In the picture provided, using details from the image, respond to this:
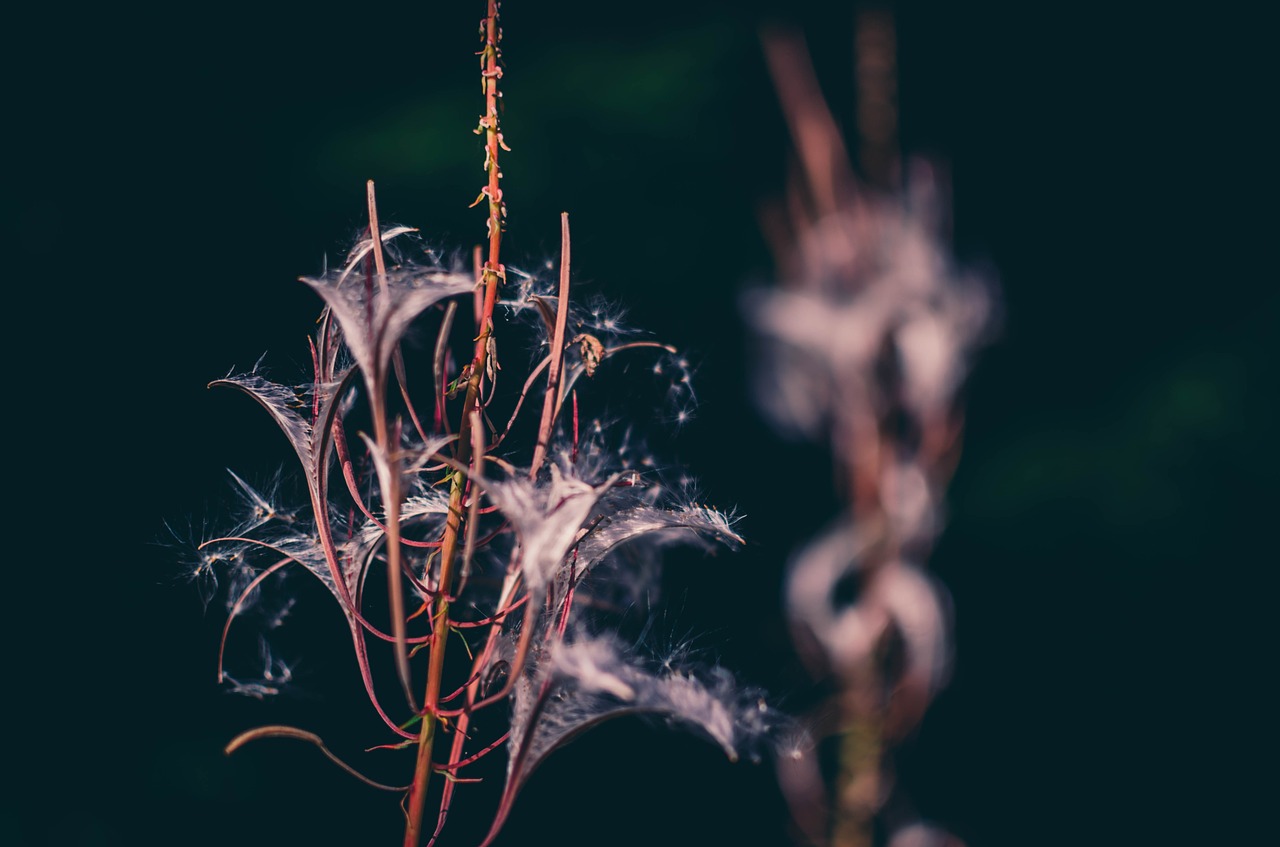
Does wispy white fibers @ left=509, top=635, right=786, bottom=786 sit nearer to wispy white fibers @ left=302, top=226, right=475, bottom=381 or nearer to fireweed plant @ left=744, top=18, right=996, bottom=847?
wispy white fibers @ left=302, top=226, right=475, bottom=381

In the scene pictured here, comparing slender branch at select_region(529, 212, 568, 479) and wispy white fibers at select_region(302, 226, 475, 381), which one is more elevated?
wispy white fibers at select_region(302, 226, 475, 381)

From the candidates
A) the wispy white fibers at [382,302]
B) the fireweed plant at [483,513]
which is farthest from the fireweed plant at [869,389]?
A: the wispy white fibers at [382,302]

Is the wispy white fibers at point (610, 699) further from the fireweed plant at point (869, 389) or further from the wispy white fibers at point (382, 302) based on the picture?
the fireweed plant at point (869, 389)

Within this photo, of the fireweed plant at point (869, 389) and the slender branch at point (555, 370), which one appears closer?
the slender branch at point (555, 370)

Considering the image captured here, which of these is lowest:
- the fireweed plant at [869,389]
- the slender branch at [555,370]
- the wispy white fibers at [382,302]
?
the fireweed plant at [869,389]

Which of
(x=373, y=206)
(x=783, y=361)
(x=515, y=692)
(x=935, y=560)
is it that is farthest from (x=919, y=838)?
(x=935, y=560)

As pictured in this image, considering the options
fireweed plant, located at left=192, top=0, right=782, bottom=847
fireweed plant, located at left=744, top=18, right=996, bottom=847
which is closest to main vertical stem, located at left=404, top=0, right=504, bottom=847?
fireweed plant, located at left=192, top=0, right=782, bottom=847

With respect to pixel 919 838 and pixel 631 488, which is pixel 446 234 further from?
pixel 919 838

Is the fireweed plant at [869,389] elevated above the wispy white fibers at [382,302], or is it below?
below
